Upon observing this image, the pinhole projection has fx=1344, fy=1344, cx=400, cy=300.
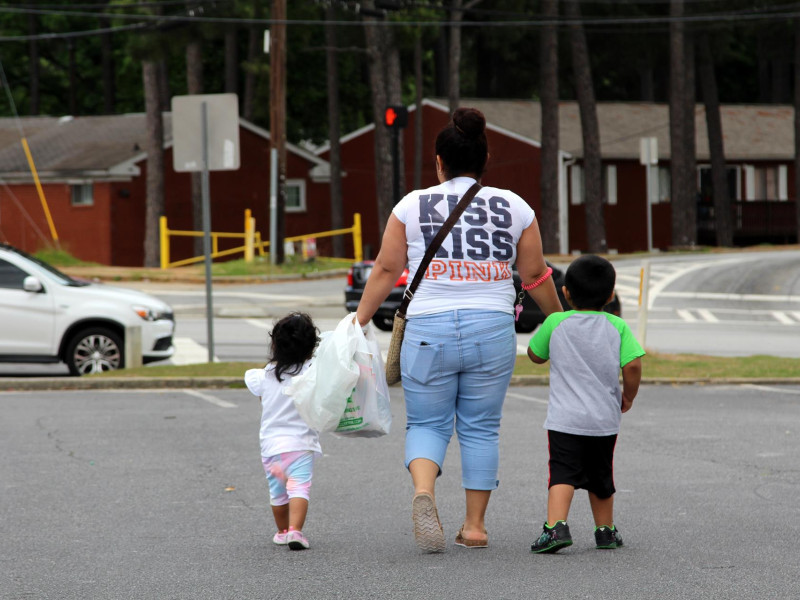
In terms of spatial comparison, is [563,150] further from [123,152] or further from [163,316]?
[163,316]

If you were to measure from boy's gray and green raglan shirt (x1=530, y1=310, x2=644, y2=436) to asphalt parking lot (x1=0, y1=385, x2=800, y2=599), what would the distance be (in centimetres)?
61

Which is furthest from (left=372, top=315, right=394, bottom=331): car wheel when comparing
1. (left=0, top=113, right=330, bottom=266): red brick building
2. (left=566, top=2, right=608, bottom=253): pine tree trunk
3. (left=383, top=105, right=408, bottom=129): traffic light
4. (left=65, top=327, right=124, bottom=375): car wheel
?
(left=0, top=113, right=330, bottom=266): red brick building

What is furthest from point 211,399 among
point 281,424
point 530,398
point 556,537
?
point 556,537

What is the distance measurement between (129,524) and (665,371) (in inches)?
324

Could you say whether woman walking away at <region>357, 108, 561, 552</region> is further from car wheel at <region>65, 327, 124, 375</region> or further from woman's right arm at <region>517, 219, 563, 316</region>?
car wheel at <region>65, 327, 124, 375</region>

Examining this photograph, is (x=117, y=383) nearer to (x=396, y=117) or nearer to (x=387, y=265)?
(x=387, y=265)

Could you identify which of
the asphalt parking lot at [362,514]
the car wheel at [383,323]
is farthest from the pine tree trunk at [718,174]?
the asphalt parking lot at [362,514]

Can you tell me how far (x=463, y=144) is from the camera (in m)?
6.08

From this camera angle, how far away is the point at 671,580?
5.49 m

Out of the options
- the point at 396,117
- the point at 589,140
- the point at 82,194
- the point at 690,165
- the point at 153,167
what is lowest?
the point at 82,194

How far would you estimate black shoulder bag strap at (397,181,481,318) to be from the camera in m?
5.88

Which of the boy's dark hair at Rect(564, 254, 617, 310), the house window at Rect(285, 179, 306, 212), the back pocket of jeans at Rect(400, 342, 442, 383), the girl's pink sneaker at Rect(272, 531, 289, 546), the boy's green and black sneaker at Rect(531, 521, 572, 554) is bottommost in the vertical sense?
the girl's pink sneaker at Rect(272, 531, 289, 546)

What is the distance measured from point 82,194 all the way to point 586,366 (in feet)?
123

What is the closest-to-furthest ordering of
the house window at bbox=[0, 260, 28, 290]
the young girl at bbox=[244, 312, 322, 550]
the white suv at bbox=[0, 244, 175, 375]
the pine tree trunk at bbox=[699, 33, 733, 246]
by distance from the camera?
the young girl at bbox=[244, 312, 322, 550] < the white suv at bbox=[0, 244, 175, 375] < the house window at bbox=[0, 260, 28, 290] < the pine tree trunk at bbox=[699, 33, 733, 246]
